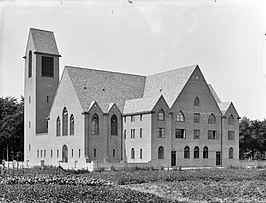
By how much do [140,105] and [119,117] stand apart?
402 cm

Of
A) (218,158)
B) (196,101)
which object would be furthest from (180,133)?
(218,158)

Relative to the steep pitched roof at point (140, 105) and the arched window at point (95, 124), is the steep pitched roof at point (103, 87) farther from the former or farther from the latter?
the arched window at point (95, 124)

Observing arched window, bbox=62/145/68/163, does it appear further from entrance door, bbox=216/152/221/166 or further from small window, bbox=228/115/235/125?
small window, bbox=228/115/235/125

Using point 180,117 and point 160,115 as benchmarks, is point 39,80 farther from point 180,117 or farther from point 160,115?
point 180,117

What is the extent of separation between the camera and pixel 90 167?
56.5 meters

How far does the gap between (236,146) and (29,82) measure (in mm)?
34803

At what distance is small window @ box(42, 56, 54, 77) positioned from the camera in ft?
253

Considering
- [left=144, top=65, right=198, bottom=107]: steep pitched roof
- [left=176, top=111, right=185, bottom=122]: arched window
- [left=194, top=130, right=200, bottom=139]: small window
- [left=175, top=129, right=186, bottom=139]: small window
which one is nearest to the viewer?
[left=175, top=129, right=186, bottom=139]: small window

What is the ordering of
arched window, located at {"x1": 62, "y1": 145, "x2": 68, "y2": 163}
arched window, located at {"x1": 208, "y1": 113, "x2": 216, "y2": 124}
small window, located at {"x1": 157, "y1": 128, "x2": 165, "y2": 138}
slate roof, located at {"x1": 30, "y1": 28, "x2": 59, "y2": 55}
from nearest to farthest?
small window, located at {"x1": 157, "y1": 128, "x2": 165, "y2": 138}
arched window, located at {"x1": 62, "y1": 145, "x2": 68, "y2": 163}
arched window, located at {"x1": 208, "y1": 113, "x2": 216, "y2": 124}
slate roof, located at {"x1": 30, "y1": 28, "x2": 59, "y2": 55}

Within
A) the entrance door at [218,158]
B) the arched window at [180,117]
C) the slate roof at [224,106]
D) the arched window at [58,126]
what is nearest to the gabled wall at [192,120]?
the arched window at [180,117]

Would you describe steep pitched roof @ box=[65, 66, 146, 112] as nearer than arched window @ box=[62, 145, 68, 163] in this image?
Yes

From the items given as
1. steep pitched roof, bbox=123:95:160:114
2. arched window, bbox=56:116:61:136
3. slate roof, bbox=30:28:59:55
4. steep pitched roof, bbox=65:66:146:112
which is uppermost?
slate roof, bbox=30:28:59:55

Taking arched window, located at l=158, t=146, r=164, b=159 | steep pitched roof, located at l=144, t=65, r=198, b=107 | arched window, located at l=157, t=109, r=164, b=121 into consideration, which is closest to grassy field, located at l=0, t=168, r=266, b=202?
arched window, located at l=158, t=146, r=164, b=159

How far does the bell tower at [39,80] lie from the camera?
76.5m
